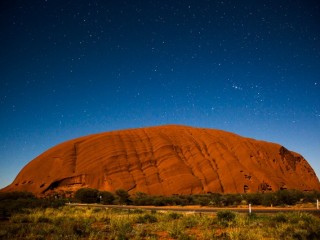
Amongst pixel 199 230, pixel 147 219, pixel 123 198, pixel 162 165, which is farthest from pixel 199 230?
pixel 162 165

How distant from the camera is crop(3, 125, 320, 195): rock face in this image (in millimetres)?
61719

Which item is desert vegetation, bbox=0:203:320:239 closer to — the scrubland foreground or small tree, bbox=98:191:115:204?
the scrubland foreground

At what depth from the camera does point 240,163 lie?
69.1m

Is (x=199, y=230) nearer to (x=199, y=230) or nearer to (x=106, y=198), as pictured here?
(x=199, y=230)

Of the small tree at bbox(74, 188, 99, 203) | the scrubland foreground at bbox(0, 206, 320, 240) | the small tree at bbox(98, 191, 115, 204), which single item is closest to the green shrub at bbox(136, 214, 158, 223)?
the scrubland foreground at bbox(0, 206, 320, 240)

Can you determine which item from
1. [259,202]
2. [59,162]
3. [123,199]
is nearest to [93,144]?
[59,162]

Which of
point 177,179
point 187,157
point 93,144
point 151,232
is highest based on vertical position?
point 93,144

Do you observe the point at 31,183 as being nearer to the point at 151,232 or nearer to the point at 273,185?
the point at 273,185

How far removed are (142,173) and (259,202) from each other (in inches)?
1279

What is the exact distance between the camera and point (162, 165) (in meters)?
66.0

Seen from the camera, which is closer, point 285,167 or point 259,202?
point 259,202

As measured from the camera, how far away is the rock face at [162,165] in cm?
6172

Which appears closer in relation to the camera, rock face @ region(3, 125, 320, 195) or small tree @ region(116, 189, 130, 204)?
small tree @ region(116, 189, 130, 204)

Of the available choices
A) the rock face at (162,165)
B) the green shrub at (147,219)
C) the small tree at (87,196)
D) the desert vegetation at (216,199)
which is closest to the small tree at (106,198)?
the desert vegetation at (216,199)
